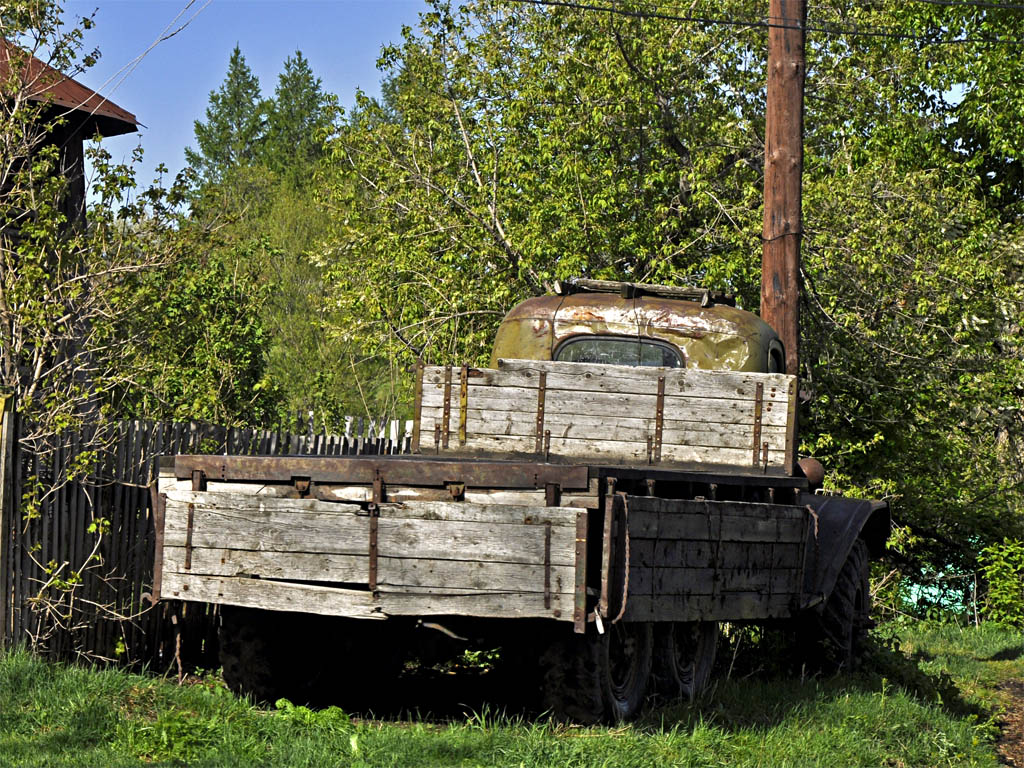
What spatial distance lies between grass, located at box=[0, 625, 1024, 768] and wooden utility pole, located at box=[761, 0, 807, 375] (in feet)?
14.1

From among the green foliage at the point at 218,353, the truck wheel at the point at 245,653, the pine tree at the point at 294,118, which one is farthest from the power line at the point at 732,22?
the pine tree at the point at 294,118

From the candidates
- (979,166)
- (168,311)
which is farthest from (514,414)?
(979,166)

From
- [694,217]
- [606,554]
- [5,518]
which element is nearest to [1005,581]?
[694,217]

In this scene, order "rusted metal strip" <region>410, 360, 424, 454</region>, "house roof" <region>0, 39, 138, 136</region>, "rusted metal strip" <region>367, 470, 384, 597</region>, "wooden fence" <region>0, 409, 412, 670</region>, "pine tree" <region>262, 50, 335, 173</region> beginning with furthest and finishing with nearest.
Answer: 1. "pine tree" <region>262, 50, 335, 173</region>
2. "house roof" <region>0, 39, 138, 136</region>
3. "rusted metal strip" <region>410, 360, 424, 454</region>
4. "wooden fence" <region>0, 409, 412, 670</region>
5. "rusted metal strip" <region>367, 470, 384, 597</region>

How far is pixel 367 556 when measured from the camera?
6809mm

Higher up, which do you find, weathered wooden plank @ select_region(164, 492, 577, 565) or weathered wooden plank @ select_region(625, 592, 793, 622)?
weathered wooden plank @ select_region(164, 492, 577, 565)

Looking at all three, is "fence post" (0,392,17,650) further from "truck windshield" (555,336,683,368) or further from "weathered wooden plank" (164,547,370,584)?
"truck windshield" (555,336,683,368)

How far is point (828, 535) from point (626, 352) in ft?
6.49

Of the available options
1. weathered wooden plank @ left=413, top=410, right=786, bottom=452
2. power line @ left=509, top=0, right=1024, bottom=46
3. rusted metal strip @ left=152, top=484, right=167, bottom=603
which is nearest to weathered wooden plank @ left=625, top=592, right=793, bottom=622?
weathered wooden plank @ left=413, top=410, right=786, bottom=452

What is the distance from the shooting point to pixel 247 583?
705 centimetres

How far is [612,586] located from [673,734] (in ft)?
3.04

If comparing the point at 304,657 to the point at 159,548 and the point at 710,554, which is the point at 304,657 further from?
the point at 710,554

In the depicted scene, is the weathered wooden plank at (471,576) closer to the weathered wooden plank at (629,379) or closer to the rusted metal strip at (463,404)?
the rusted metal strip at (463,404)

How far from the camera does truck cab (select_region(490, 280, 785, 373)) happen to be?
31.8 ft
